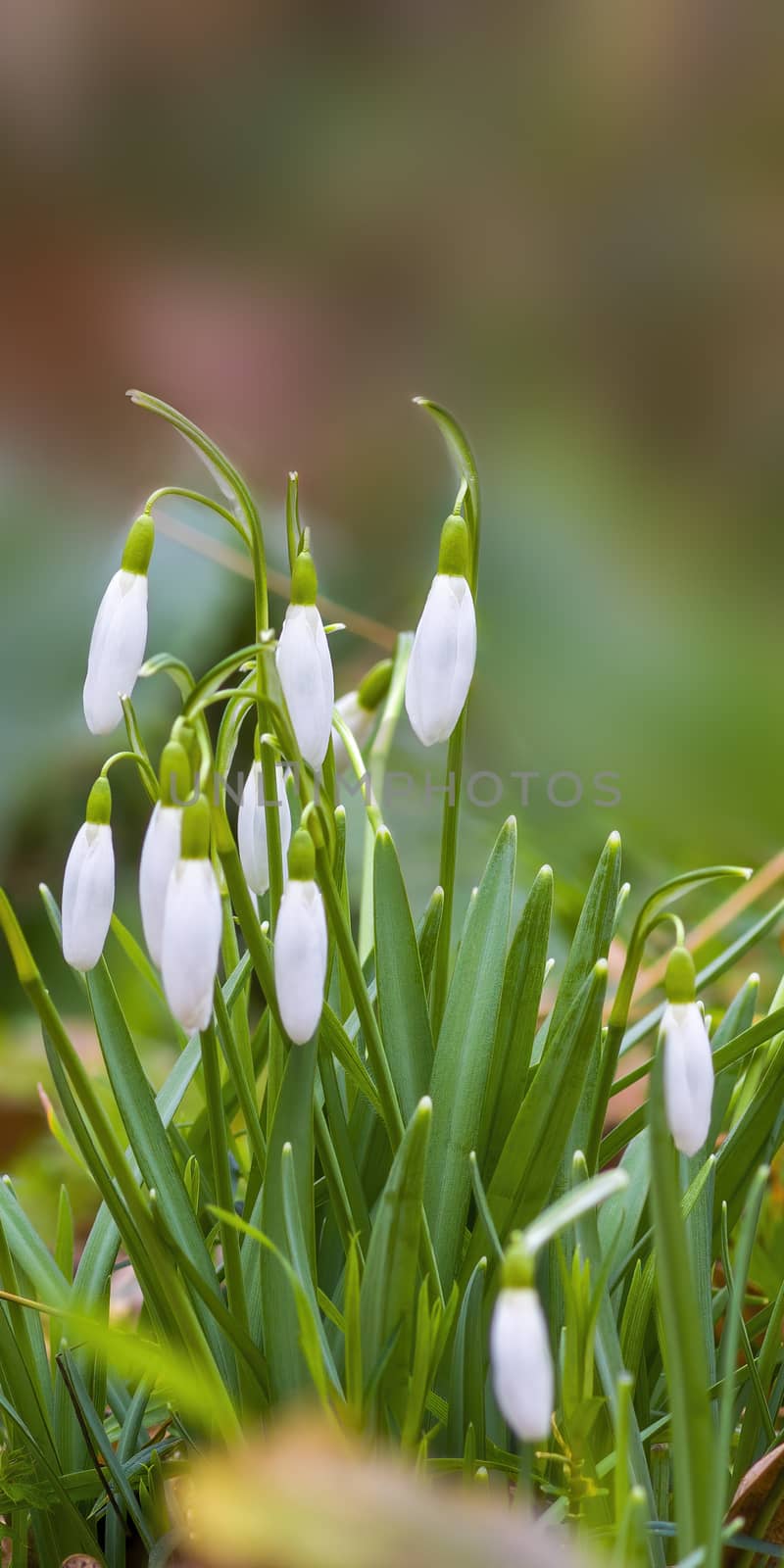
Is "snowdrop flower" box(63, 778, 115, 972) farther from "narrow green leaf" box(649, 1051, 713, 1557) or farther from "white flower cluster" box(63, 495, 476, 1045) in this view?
"narrow green leaf" box(649, 1051, 713, 1557)

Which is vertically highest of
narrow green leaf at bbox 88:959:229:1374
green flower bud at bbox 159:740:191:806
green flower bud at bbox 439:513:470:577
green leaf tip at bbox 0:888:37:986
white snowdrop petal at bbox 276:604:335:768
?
green flower bud at bbox 439:513:470:577

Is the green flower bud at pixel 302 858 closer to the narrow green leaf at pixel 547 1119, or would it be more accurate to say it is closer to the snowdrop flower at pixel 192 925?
the snowdrop flower at pixel 192 925

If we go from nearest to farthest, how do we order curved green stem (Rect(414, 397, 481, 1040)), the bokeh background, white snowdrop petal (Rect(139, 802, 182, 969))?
white snowdrop petal (Rect(139, 802, 182, 969)) < curved green stem (Rect(414, 397, 481, 1040)) < the bokeh background

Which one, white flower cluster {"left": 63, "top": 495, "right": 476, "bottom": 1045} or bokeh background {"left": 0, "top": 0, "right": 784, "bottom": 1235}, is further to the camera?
bokeh background {"left": 0, "top": 0, "right": 784, "bottom": 1235}

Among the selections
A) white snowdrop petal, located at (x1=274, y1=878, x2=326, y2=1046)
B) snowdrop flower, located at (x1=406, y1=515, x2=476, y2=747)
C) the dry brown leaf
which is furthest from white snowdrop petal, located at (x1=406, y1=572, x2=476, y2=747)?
the dry brown leaf

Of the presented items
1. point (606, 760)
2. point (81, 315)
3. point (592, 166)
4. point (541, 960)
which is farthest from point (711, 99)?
point (541, 960)

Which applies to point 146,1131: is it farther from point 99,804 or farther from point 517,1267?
point 517,1267

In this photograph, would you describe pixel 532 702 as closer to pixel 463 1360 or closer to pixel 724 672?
pixel 724 672
